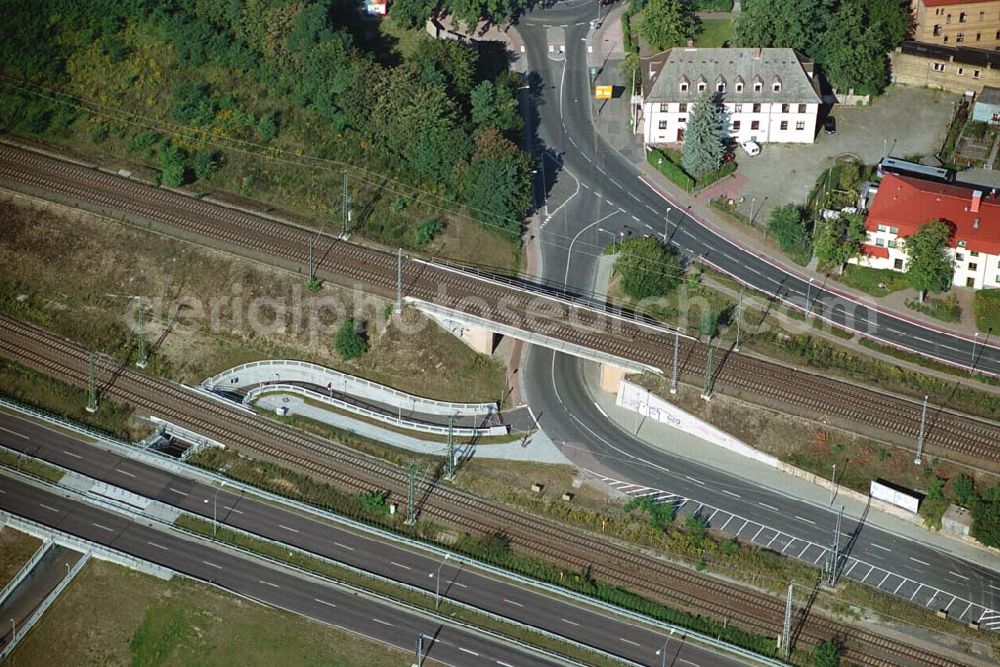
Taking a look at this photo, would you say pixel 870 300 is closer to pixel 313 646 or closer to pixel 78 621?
pixel 313 646

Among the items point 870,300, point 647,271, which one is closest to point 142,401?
point 647,271

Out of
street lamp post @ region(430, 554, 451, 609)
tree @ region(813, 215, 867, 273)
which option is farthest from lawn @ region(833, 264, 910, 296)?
street lamp post @ region(430, 554, 451, 609)

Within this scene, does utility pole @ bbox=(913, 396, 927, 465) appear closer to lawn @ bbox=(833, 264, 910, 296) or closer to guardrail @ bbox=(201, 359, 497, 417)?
lawn @ bbox=(833, 264, 910, 296)

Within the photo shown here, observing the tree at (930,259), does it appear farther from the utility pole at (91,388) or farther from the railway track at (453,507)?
the utility pole at (91,388)

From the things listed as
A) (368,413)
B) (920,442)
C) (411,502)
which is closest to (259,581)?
(411,502)

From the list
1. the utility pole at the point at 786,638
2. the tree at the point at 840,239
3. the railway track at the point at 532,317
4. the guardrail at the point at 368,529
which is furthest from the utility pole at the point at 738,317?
the guardrail at the point at 368,529

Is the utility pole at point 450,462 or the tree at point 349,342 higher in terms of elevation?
the tree at point 349,342

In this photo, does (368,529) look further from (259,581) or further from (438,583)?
(259,581)

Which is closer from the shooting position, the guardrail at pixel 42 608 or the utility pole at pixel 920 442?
the guardrail at pixel 42 608
